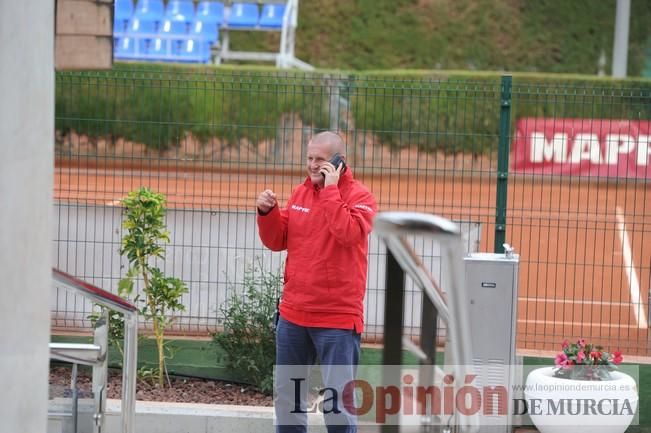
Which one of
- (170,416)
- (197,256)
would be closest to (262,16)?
(197,256)

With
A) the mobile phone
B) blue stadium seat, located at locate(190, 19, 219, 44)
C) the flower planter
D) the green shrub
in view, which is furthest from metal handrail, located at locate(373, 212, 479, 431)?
blue stadium seat, located at locate(190, 19, 219, 44)

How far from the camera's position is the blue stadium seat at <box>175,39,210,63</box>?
25.5m

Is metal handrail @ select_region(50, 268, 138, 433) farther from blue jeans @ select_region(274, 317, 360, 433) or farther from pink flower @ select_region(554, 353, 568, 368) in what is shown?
pink flower @ select_region(554, 353, 568, 368)

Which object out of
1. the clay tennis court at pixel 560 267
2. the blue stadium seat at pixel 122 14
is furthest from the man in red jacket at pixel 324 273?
the blue stadium seat at pixel 122 14

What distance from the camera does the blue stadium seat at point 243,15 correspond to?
88.8 feet

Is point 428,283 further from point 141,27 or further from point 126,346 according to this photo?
point 141,27

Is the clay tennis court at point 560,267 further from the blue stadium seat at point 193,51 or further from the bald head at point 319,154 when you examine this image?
the blue stadium seat at point 193,51

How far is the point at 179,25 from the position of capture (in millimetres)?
27609

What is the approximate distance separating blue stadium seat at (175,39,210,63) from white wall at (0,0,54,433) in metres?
22.4

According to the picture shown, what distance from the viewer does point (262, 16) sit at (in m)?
27.6

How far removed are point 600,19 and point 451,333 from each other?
2885 cm

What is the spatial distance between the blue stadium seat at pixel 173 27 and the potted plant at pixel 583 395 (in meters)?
21.3

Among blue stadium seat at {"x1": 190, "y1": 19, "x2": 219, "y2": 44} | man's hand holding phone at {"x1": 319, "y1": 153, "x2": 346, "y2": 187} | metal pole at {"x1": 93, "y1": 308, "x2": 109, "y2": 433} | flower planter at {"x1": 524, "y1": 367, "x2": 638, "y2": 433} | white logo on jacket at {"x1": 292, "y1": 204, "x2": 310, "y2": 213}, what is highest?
blue stadium seat at {"x1": 190, "y1": 19, "x2": 219, "y2": 44}

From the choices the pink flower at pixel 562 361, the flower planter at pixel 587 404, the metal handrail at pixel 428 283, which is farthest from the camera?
the pink flower at pixel 562 361
